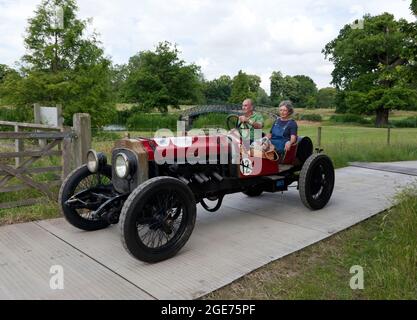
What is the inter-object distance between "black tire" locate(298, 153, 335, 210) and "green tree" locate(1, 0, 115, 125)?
1129 centimetres

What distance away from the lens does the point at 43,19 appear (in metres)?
14.8

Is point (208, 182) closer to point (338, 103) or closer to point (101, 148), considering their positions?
point (101, 148)

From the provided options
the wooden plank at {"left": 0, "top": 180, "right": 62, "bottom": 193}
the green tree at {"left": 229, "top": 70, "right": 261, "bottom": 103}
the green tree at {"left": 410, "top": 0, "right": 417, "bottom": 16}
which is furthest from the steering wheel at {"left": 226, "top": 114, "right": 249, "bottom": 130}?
the green tree at {"left": 229, "top": 70, "right": 261, "bottom": 103}

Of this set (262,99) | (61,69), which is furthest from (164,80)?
(61,69)

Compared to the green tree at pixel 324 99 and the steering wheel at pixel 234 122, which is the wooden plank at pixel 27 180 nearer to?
the steering wheel at pixel 234 122

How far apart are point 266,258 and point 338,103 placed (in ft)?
144

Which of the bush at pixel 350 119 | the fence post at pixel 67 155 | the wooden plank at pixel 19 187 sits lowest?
the wooden plank at pixel 19 187

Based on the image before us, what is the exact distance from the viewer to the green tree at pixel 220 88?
55.9 m

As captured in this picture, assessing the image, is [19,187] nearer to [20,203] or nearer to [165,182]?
[20,203]

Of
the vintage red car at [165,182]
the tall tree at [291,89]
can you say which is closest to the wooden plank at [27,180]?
Result: the vintage red car at [165,182]

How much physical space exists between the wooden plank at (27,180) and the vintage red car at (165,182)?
2.31 feet

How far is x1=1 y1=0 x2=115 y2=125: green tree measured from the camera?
1449 cm

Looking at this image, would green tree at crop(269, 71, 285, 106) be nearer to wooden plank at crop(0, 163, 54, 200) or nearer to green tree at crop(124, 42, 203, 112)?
green tree at crop(124, 42, 203, 112)

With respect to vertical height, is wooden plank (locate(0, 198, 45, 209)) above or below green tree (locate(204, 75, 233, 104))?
below
